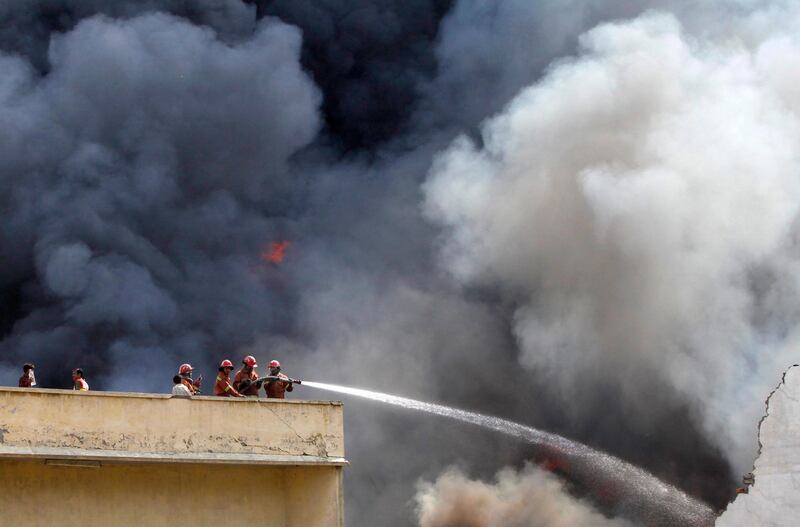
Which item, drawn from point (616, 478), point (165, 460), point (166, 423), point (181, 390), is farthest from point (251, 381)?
point (616, 478)

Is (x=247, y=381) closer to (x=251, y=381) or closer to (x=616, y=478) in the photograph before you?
(x=251, y=381)

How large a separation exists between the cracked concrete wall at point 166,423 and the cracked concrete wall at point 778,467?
623 cm

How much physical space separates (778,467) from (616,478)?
1495cm

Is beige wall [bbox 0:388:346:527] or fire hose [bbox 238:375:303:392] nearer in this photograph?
beige wall [bbox 0:388:346:527]

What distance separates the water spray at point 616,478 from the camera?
2958 centimetres

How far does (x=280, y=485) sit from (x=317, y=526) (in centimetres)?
88

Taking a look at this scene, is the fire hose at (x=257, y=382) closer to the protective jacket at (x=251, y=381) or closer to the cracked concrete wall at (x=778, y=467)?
the protective jacket at (x=251, y=381)

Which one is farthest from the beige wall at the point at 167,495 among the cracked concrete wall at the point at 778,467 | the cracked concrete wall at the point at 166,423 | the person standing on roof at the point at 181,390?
the cracked concrete wall at the point at 778,467

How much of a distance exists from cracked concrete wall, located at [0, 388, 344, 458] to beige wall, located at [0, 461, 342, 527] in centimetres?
35

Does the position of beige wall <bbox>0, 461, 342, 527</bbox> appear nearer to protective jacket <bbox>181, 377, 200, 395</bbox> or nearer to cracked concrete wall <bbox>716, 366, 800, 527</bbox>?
protective jacket <bbox>181, 377, 200, 395</bbox>

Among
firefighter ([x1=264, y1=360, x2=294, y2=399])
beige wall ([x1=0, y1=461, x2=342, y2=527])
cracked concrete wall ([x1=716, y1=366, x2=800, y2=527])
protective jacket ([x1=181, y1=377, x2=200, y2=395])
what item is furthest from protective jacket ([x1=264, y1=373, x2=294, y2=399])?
cracked concrete wall ([x1=716, y1=366, x2=800, y2=527])

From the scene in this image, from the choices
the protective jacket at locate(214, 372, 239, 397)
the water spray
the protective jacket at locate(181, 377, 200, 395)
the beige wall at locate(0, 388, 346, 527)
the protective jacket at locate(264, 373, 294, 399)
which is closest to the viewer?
the beige wall at locate(0, 388, 346, 527)

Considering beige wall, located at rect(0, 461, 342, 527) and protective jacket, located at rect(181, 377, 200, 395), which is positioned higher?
protective jacket, located at rect(181, 377, 200, 395)

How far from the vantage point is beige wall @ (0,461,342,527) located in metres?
17.4
